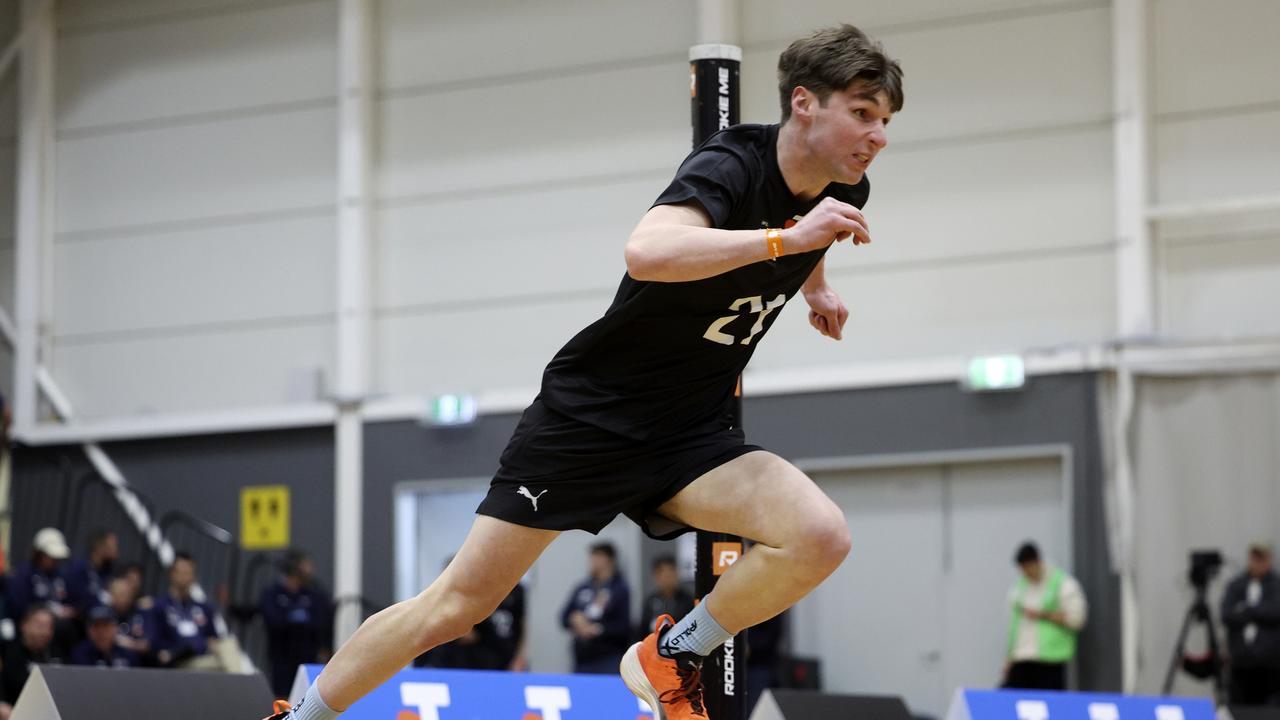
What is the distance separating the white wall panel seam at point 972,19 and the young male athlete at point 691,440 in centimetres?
1011

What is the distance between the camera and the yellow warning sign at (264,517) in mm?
15961

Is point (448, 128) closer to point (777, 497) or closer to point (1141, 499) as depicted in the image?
point (1141, 499)

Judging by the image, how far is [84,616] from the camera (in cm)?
1321

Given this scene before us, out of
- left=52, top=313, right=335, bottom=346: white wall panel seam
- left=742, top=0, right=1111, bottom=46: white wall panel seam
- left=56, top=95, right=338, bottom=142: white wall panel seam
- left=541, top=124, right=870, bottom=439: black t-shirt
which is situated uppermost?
left=742, top=0, right=1111, bottom=46: white wall panel seam

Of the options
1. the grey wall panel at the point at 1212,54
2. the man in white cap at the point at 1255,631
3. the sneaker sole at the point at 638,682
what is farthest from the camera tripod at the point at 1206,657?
the sneaker sole at the point at 638,682

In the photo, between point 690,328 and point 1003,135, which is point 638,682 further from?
point 1003,135

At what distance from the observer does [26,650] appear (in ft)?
39.4

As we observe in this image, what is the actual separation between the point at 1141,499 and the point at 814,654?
312 cm

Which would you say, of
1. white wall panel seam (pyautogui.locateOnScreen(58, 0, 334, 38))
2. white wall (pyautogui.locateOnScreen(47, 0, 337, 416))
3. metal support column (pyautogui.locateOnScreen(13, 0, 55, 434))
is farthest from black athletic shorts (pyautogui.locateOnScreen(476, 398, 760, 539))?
metal support column (pyautogui.locateOnScreen(13, 0, 55, 434))

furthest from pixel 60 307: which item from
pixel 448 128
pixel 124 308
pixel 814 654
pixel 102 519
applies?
pixel 814 654

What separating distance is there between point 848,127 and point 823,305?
61 cm

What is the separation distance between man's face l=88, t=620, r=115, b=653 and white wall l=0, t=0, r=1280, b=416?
4.34 metres

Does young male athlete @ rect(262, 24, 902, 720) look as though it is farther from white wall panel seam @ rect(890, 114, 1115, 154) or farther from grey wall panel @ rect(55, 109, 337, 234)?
grey wall panel @ rect(55, 109, 337, 234)

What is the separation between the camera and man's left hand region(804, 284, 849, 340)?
14.2 feet
